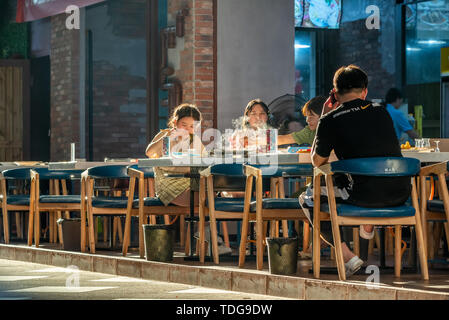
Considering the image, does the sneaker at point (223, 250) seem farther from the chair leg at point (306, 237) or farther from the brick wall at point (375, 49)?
the brick wall at point (375, 49)

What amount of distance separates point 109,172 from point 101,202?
0.39 metres

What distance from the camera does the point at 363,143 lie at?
5922mm

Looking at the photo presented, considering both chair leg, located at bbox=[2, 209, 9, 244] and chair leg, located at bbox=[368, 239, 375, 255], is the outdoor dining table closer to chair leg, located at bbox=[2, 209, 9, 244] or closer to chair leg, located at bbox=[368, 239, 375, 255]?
chair leg, located at bbox=[368, 239, 375, 255]

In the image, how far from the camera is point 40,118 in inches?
614

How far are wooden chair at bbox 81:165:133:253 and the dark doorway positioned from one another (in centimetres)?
728

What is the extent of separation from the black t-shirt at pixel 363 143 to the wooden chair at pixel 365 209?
7cm

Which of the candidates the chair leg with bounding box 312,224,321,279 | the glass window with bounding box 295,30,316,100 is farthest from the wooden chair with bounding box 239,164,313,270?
the glass window with bounding box 295,30,316,100

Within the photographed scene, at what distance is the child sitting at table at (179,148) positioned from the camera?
7.84 m

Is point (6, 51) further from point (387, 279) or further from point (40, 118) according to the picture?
point (387, 279)

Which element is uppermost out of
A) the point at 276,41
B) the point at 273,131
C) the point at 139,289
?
the point at 276,41

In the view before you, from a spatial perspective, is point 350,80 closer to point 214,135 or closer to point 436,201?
point 436,201

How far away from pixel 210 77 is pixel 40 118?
19.7 feet


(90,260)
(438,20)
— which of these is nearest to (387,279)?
(90,260)
